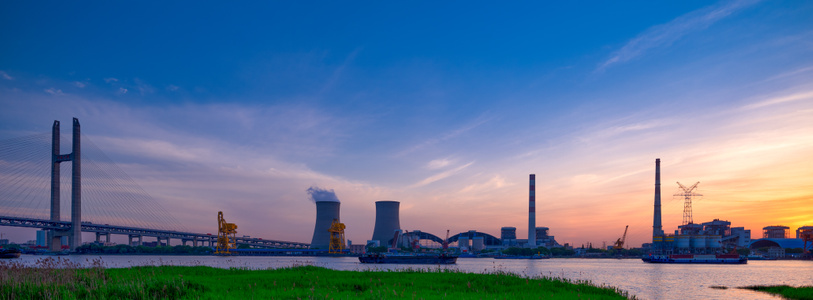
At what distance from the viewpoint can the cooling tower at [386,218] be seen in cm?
14000

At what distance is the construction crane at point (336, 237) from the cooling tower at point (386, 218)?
13282 mm

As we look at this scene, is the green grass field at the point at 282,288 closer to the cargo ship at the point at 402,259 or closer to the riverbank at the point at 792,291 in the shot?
the riverbank at the point at 792,291

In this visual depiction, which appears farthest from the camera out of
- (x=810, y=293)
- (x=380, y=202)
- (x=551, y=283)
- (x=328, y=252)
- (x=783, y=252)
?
(x=783, y=252)

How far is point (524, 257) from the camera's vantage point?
17388cm

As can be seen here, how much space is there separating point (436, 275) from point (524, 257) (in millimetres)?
156174

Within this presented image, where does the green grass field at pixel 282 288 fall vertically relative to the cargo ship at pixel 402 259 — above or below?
above

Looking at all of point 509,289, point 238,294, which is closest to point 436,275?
point 509,289

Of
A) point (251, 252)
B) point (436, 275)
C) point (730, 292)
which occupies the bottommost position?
point (251, 252)

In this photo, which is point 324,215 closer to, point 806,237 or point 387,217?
point 387,217

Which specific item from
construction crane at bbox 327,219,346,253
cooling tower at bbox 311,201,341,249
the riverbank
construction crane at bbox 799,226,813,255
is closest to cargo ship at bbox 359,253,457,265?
cooling tower at bbox 311,201,341,249

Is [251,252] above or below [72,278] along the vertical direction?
below

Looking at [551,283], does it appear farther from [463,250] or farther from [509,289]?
[463,250]

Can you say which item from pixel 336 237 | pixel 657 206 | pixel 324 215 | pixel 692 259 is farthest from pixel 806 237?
pixel 324 215

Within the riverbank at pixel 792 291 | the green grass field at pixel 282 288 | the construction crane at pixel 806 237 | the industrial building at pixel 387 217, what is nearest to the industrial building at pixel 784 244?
the construction crane at pixel 806 237
